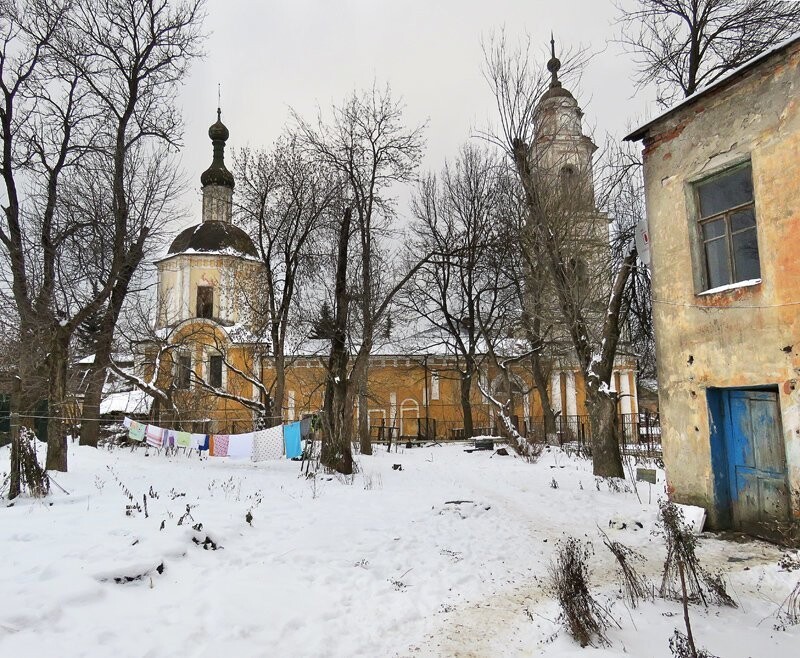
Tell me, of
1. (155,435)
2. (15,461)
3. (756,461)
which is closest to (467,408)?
(155,435)

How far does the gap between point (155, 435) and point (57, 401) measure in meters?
5.76

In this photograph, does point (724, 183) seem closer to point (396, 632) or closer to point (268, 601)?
point (396, 632)

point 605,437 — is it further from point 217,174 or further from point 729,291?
point 217,174

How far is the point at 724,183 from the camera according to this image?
8.59m

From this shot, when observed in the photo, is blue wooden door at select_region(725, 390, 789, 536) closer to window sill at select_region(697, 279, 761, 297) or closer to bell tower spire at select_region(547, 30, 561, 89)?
window sill at select_region(697, 279, 761, 297)

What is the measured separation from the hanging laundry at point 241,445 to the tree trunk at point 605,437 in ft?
27.1

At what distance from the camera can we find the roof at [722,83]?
7529 mm

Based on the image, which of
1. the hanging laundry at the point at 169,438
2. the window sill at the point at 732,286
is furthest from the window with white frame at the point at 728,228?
the hanging laundry at the point at 169,438

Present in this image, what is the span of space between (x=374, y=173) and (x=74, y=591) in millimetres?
14328

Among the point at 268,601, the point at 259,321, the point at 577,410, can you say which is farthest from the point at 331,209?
the point at 577,410

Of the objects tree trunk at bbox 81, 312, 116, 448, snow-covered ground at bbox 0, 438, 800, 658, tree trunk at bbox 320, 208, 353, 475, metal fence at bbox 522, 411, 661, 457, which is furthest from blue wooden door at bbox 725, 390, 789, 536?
tree trunk at bbox 81, 312, 116, 448

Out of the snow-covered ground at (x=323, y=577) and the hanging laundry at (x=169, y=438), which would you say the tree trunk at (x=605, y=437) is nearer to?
the snow-covered ground at (x=323, y=577)

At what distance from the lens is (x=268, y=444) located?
14453 millimetres

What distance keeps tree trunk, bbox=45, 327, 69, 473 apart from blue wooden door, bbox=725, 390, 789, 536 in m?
11.5
